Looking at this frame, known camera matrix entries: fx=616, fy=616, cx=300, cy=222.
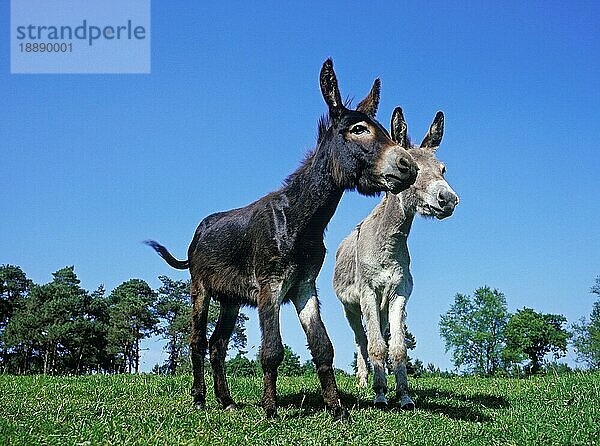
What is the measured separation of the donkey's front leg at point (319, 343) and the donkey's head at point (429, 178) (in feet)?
8.84

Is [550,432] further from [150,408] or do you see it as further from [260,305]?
[150,408]

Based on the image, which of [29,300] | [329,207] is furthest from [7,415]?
[29,300]

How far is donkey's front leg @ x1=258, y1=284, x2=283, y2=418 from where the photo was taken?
768cm

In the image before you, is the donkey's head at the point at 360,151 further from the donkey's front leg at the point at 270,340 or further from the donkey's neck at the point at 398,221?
the donkey's neck at the point at 398,221

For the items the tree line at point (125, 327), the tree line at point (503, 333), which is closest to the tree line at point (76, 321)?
the tree line at point (125, 327)

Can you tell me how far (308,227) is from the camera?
7.98 m

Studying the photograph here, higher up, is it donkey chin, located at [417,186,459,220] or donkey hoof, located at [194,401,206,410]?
donkey chin, located at [417,186,459,220]

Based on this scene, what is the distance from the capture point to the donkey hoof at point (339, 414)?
298 inches

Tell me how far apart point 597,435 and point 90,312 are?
176 feet

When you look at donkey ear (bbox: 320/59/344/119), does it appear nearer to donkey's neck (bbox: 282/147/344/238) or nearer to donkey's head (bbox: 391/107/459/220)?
donkey's neck (bbox: 282/147/344/238)

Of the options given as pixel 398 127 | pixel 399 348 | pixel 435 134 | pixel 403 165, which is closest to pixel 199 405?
pixel 399 348

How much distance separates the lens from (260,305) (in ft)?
25.7

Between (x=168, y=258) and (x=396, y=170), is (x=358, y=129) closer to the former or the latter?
(x=396, y=170)

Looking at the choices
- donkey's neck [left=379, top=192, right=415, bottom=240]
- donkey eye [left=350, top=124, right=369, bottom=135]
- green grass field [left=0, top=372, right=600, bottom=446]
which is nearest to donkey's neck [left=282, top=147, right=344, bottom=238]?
donkey eye [left=350, top=124, right=369, bottom=135]
